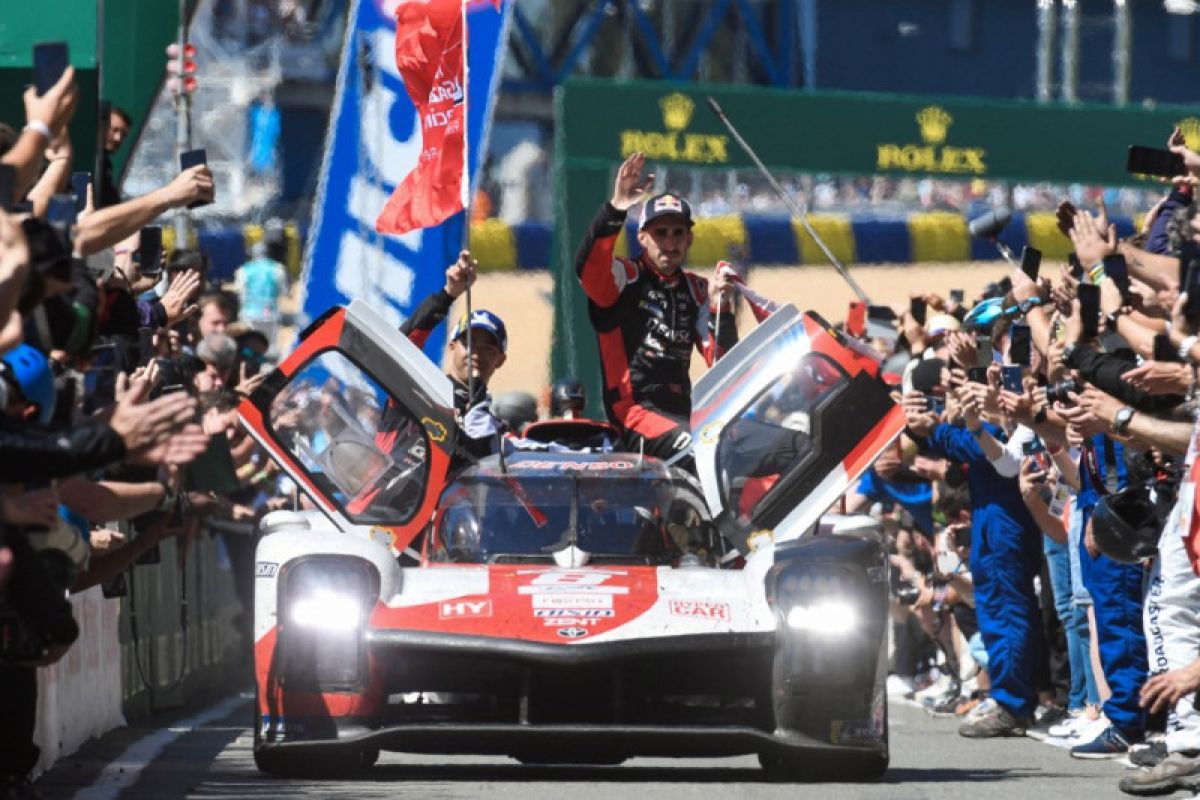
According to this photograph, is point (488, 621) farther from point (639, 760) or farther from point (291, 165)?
point (291, 165)

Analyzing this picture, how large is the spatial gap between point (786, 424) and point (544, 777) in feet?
6.38

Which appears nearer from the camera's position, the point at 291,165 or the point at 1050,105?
the point at 1050,105

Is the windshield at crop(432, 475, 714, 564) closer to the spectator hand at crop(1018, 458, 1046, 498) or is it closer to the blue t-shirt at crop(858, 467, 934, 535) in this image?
the spectator hand at crop(1018, 458, 1046, 498)

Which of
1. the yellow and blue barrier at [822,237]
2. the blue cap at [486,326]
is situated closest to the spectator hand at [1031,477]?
the blue cap at [486,326]

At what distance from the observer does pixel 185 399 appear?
25.5ft

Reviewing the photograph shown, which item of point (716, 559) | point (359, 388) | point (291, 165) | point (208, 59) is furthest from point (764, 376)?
point (291, 165)

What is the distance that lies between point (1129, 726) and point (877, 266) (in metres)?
30.5

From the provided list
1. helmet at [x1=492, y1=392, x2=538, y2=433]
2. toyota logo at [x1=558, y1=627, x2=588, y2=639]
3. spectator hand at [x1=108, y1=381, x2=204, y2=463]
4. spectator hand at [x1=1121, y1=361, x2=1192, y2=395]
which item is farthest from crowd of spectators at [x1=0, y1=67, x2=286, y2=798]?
helmet at [x1=492, y1=392, x2=538, y2=433]

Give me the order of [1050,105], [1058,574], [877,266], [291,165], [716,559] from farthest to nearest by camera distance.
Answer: [291,165] < [877,266] < [1050,105] < [1058,574] < [716,559]

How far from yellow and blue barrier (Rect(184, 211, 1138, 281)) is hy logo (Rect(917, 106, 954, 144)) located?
10.2 meters

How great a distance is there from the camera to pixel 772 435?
1217 cm

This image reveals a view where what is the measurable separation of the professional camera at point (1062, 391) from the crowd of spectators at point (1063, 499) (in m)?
0.01

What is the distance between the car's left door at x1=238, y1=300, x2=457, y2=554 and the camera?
471 inches

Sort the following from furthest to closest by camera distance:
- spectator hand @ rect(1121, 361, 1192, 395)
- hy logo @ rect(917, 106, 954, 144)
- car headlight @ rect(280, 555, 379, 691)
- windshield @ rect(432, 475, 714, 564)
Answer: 1. hy logo @ rect(917, 106, 954, 144)
2. windshield @ rect(432, 475, 714, 564)
3. car headlight @ rect(280, 555, 379, 691)
4. spectator hand @ rect(1121, 361, 1192, 395)
